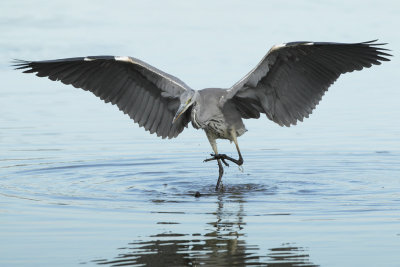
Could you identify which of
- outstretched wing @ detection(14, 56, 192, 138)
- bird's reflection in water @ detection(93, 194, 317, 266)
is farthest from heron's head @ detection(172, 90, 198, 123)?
bird's reflection in water @ detection(93, 194, 317, 266)

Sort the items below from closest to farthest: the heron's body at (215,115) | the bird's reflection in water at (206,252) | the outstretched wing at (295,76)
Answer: the bird's reflection in water at (206,252) < the outstretched wing at (295,76) < the heron's body at (215,115)

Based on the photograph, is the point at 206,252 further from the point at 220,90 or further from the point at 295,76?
the point at 220,90

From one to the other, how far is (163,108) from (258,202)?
3.16 metres

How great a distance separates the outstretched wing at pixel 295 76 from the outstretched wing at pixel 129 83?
1013 mm

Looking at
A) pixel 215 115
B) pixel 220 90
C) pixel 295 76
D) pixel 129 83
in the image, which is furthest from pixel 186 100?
Answer: pixel 295 76

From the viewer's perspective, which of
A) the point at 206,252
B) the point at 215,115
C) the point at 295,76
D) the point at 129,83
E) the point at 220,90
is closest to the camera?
the point at 206,252

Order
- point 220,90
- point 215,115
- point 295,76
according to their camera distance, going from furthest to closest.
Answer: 1. point 220,90
2. point 215,115
3. point 295,76

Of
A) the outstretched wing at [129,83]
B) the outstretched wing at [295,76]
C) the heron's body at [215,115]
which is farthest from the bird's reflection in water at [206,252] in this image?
the outstretched wing at [129,83]

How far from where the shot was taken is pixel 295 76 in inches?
457

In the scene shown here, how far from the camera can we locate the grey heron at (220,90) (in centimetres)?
1115

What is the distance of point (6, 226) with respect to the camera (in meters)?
8.97

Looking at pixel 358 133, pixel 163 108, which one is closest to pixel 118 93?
pixel 163 108

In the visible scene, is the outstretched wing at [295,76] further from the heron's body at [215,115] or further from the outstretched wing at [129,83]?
the outstretched wing at [129,83]

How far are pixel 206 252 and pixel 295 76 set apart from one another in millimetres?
4549
